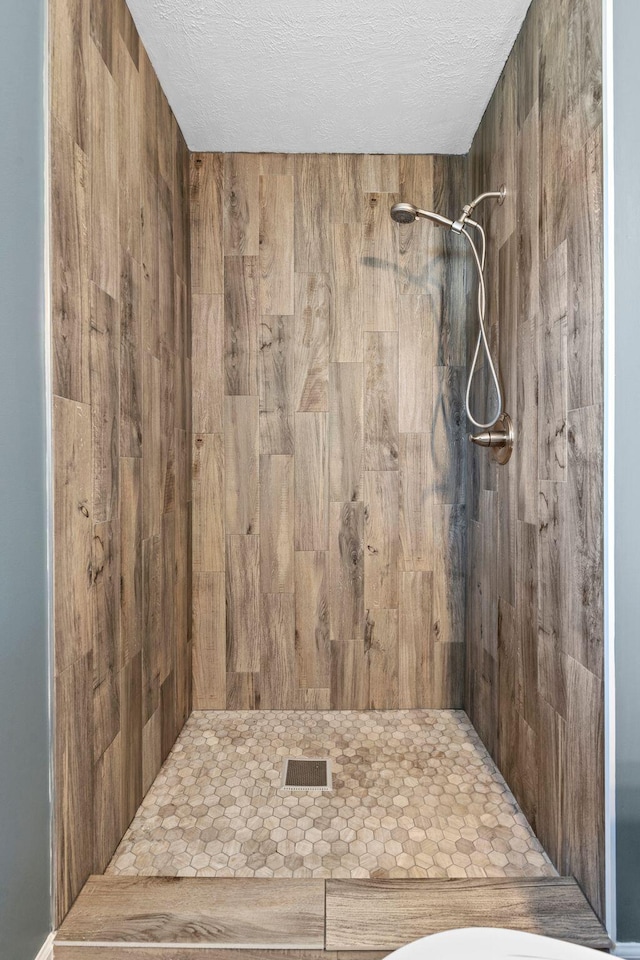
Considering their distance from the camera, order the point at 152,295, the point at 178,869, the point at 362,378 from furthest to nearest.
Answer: the point at 362,378, the point at 152,295, the point at 178,869

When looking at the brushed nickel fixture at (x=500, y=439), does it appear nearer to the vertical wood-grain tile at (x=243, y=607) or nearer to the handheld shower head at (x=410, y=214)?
the handheld shower head at (x=410, y=214)

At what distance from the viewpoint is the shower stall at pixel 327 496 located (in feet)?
4.09

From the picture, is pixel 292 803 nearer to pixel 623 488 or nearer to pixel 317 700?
pixel 317 700

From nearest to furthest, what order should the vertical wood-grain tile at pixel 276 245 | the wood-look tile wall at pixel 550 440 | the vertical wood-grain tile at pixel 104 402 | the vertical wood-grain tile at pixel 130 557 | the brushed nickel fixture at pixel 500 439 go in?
the wood-look tile wall at pixel 550 440
the vertical wood-grain tile at pixel 104 402
the vertical wood-grain tile at pixel 130 557
the brushed nickel fixture at pixel 500 439
the vertical wood-grain tile at pixel 276 245

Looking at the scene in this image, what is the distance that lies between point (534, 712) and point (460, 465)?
105 centimetres

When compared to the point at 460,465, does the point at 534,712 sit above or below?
below

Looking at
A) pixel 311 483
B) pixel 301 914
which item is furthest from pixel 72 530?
pixel 311 483

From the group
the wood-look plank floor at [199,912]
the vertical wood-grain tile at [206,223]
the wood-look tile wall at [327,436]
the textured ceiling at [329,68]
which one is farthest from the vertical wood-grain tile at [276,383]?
the wood-look plank floor at [199,912]

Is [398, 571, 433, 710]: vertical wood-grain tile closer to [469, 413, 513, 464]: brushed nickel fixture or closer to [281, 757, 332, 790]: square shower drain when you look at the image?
[281, 757, 332, 790]: square shower drain

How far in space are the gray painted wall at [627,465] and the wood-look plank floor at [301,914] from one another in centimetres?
18

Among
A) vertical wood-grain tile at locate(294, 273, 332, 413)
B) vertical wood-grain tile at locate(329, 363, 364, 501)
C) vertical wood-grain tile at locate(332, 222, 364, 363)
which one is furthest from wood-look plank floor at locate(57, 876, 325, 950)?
vertical wood-grain tile at locate(332, 222, 364, 363)

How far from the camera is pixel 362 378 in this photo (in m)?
2.30

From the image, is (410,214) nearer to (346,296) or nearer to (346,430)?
(346,296)

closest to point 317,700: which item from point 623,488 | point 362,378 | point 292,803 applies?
point 292,803
